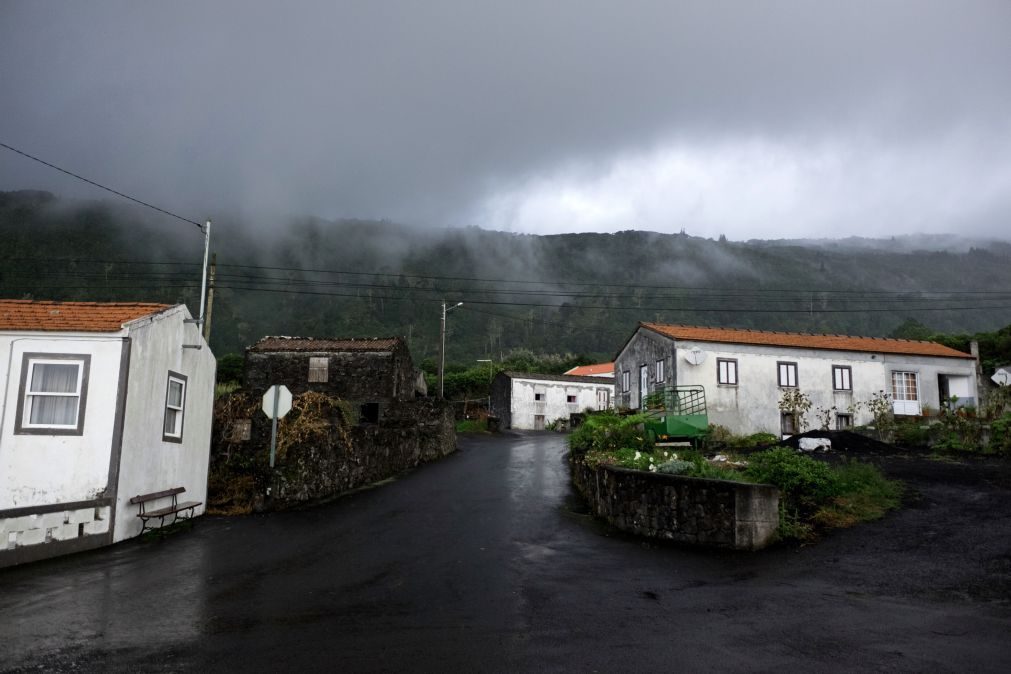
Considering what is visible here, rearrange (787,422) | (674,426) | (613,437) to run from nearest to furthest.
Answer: (613,437)
(674,426)
(787,422)

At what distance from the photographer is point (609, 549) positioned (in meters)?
13.1

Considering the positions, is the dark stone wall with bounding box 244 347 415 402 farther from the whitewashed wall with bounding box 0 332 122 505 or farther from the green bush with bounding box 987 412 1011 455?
the green bush with bounding box 987 412 1011 455

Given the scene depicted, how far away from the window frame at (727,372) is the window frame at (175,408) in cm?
2351

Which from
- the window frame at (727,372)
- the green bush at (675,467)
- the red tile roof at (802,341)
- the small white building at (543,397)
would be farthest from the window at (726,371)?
the small white building at (543,397)

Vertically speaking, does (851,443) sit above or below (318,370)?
below

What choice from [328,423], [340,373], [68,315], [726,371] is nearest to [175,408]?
[68,315]

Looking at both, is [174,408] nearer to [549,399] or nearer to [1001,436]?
[1001,436]

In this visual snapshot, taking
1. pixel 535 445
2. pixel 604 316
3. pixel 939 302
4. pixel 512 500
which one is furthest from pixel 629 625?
pixel 939 302

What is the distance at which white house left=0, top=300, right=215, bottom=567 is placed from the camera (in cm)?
1306

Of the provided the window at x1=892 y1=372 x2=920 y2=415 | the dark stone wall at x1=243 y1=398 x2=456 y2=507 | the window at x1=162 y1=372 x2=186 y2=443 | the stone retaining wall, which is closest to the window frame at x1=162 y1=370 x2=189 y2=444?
the window at x1=162 y1=372 x2=186 y2=443

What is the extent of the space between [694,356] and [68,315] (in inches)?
984

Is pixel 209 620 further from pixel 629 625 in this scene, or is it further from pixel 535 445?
pixel 535 445

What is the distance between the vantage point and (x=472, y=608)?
8.82 metres

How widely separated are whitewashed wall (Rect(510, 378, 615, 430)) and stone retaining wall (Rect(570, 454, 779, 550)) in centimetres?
3944
